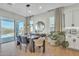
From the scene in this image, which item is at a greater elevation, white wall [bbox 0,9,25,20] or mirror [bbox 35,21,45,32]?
white wall [bbox 0,9,25,20]

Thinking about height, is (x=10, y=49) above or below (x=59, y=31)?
below

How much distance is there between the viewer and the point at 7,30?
117 inches

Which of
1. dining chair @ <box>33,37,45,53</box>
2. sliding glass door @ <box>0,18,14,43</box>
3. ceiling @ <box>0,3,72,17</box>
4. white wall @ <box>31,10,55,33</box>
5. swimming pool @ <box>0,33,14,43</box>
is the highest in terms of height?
ceiling @ <box>0,3,72,17</box>

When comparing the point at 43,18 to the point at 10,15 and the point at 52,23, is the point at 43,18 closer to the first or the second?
the point at 52,23

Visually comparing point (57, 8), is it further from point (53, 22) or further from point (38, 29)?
point (38, 29)

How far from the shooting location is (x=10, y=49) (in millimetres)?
2939

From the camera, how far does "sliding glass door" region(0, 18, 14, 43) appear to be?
9.60ft

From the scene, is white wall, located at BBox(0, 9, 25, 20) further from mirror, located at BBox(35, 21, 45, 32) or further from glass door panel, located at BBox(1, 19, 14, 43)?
mirror, located at BBox(35, 21, 45, 32)

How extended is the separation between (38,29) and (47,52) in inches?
22.1

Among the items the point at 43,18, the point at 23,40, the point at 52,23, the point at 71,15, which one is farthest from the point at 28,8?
the point at 71,15

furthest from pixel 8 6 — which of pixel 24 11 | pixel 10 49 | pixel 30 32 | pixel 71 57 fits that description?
pixel 71 57

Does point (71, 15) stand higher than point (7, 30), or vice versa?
point (71, 15)

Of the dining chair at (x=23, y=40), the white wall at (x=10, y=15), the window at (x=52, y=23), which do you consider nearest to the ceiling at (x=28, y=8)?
the white wall at (x=10, y=15)

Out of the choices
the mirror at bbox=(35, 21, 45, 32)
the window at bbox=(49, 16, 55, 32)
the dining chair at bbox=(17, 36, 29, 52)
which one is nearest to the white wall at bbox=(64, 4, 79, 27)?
the window at bbox=(49, 16, 55, 32)
